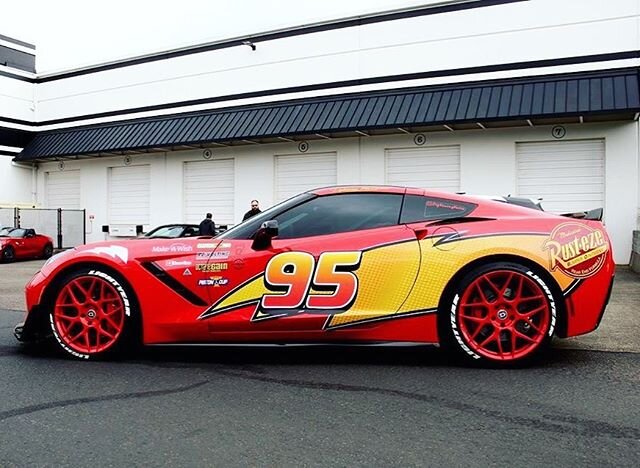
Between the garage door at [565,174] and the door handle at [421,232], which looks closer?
the door handle at [421,232]

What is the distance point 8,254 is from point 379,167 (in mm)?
12658

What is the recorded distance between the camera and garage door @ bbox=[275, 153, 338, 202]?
65.5 feet

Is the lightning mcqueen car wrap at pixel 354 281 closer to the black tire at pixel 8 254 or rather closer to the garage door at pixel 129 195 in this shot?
the black tire at pixel 8 254

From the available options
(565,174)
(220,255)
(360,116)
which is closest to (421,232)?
(220,255)

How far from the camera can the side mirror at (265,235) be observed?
4.91 meters

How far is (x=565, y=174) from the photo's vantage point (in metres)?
16.5

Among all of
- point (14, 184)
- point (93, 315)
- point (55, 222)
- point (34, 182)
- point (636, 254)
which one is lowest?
point (93, 315)

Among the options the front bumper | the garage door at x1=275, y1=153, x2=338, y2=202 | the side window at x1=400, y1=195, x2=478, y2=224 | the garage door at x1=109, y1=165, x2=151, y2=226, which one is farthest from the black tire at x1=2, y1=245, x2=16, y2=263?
the side window at x1=400, y1=195, x2=478, y2=224

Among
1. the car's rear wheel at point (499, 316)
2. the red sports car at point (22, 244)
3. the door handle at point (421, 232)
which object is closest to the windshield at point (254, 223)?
the door handle at point (421, 232)

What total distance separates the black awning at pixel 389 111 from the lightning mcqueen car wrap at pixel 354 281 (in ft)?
37.8

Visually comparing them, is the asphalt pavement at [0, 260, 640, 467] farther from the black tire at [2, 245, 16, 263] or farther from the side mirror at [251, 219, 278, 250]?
the black tire at [2, 245, 16, 263]

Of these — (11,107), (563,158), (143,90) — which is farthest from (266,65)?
(11,107)

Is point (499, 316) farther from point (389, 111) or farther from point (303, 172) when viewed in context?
point (303, 172)

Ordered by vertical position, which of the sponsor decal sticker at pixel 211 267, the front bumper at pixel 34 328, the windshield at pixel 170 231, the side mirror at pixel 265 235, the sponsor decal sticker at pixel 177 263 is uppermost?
the windshield at pixel 170 231
